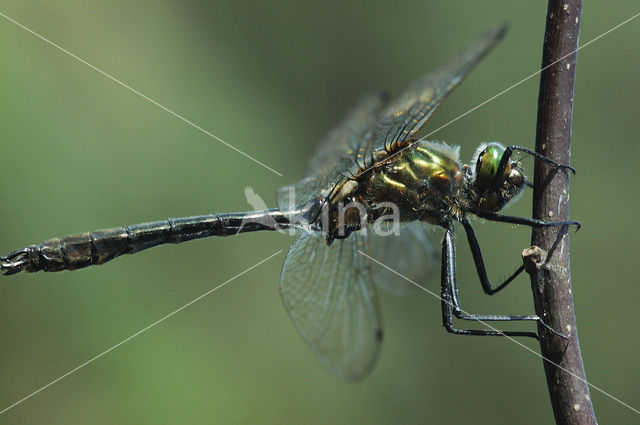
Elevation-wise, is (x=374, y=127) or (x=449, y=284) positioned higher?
(x=374, y=127)

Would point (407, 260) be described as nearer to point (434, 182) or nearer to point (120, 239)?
point (434, 182)

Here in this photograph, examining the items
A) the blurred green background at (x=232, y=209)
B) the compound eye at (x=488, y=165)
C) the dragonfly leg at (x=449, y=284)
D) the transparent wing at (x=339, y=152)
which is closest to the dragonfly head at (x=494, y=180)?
the compound eye at (x=488, y=165)

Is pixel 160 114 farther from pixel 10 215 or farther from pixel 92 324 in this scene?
pixel 92 324

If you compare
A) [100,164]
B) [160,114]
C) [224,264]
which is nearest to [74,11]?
[160,114]

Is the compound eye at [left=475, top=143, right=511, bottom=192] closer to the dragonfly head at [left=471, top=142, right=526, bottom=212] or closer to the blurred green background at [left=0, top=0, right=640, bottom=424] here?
the dragonfly head at [left=471, top=142, right=526, bottom=212]

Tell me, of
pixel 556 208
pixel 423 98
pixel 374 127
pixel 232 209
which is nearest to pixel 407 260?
pixel 374 127

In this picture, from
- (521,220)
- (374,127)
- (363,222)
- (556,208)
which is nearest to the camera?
(556,208)
